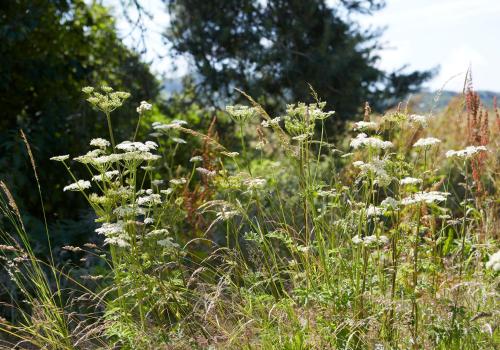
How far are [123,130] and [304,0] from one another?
2.35 metres

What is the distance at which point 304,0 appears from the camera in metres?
7.60

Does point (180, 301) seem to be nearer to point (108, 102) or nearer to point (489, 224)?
point (108, 102)

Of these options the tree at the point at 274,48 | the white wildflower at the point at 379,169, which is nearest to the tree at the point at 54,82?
the tree at the point at 274,48

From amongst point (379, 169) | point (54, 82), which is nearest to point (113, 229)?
point (379, 169)

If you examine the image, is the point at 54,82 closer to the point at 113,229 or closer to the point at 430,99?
the point at 430,99

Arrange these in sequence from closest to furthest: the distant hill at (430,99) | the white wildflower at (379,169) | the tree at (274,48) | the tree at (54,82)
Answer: the white wildflower at (379,169)
the distant hill at (430,99)
the tree at (54,82)
the tree at (274,48)

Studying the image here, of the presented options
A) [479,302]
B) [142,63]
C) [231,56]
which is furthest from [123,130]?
[479,302]

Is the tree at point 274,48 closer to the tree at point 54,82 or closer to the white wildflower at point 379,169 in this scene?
the tree at point 54,82

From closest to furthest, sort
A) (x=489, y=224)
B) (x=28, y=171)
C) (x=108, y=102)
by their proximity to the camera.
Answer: (x=108, y=102)
(x=489, y=224)
(x=28, y=171)

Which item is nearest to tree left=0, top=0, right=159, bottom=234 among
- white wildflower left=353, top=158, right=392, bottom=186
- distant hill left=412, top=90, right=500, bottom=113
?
distant hill left=412, top=90, right=500, bottom=113

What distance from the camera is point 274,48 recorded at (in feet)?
24.7

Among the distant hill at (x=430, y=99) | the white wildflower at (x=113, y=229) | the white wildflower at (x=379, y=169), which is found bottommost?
the white wildflower at (x=113, y=229)

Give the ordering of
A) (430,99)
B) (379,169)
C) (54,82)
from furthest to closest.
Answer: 1. (54,82)
2. (430,99)
3. (379,169)

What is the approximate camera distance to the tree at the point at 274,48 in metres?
7.52
